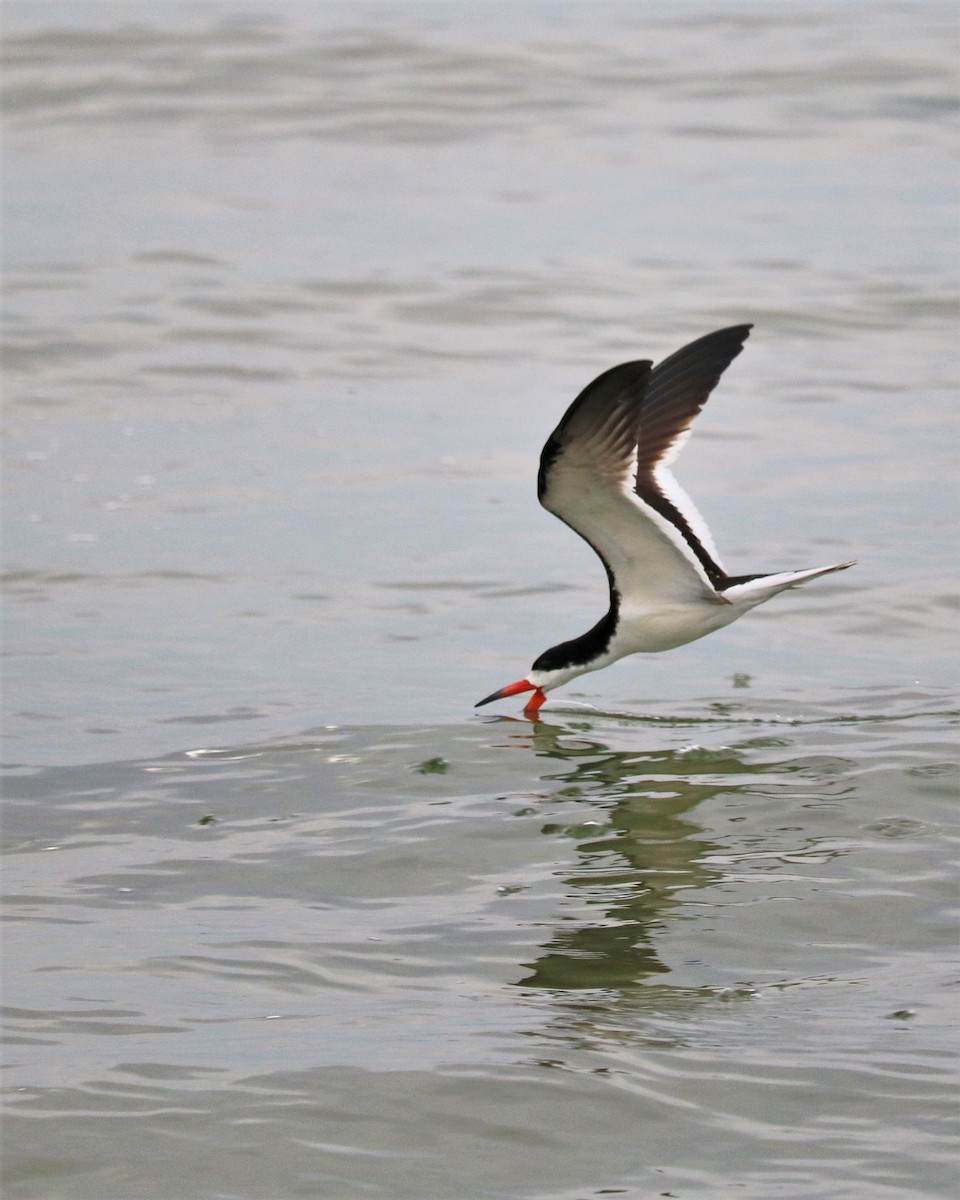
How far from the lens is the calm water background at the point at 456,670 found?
16.4 feet

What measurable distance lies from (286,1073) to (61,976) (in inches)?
41.1

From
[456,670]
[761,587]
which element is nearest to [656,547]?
[761,587]

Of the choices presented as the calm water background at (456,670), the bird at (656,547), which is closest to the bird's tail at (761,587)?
the bird at (656,547)

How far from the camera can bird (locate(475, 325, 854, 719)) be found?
25.7ft

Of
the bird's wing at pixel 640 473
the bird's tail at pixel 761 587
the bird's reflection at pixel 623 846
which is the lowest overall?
the bird's reflection at pixel 623 846

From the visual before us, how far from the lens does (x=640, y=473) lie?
28.5 ft

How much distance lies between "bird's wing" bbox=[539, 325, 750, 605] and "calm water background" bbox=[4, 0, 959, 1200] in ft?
2.40

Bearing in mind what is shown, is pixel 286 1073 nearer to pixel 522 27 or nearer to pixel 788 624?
pixel 788 624

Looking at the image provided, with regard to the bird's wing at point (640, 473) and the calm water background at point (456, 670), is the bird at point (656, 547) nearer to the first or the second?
the bird's wing at point (640, 473)

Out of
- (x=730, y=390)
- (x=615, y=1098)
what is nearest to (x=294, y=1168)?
(x=615, y=1098)

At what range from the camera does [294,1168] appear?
4734 mm

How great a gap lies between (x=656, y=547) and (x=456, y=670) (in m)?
1.53

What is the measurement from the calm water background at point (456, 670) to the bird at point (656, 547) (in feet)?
1.10

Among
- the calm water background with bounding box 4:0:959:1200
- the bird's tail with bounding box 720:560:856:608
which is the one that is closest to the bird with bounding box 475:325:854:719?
the bird's tail with bounding box 720:560:856:608
